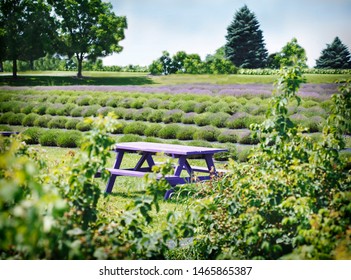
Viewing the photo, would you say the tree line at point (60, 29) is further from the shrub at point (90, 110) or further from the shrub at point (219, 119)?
the shrub at point (219, 119)

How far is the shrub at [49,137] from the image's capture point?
6871mm

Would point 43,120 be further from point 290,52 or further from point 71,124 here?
point 290,52

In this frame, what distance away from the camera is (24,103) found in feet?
Result: 21.3

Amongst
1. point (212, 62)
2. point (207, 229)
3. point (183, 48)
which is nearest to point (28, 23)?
point (183, 48)

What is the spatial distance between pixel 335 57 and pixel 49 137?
3.85 m

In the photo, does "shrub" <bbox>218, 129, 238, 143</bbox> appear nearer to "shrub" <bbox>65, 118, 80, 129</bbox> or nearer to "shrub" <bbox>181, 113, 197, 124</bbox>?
"shrub" <bbox>181, 113, 197, 124</bbox>

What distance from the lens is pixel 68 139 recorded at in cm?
680

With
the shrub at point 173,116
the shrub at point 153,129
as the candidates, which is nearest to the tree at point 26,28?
the shrub at point 153,129

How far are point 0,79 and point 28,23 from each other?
2.57ft

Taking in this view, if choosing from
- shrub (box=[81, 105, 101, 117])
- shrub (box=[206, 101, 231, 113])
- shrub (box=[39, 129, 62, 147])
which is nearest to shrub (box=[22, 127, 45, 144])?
→ shrub (box=[39, 129, 62, 147])

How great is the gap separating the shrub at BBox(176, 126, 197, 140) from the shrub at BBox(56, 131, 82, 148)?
1.52 metres

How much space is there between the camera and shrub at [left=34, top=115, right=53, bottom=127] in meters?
6.84

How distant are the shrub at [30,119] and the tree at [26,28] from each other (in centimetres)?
90
